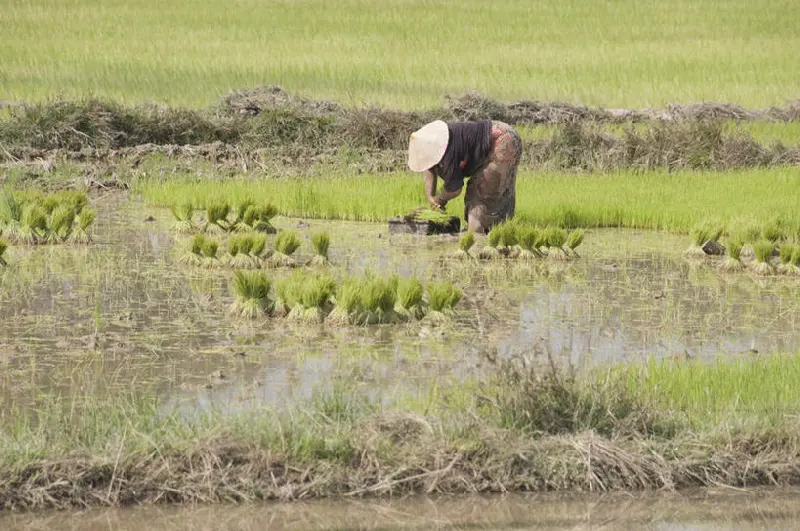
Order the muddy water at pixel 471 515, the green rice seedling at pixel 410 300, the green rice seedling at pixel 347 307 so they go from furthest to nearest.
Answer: the green rice seedling at pixel 410 300 → the green rice seedling at pixel 347 307 → the muddy water at pixel 471 515

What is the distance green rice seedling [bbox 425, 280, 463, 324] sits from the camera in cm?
756

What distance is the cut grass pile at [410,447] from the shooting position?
4.75 metres

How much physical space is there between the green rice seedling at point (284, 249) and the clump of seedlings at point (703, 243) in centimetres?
293

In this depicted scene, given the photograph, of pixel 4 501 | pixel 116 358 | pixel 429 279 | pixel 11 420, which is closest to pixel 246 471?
pixel 4 501

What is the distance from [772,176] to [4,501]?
33.8 ft

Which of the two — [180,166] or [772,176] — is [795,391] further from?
[180,166]

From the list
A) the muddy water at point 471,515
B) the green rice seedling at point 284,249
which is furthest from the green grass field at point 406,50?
the muddy water at point 471,515

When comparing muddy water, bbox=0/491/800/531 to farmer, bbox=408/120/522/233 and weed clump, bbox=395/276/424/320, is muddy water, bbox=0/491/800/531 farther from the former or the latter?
farmer, bbox=408/120/522/233

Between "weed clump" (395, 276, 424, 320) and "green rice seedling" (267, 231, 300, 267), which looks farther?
"green rice seedling" (267, 231, 300, 267)

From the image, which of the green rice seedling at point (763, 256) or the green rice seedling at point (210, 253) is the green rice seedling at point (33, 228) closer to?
the green rice seedling at point (210, 253)

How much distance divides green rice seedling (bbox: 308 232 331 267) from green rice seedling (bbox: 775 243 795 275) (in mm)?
3097

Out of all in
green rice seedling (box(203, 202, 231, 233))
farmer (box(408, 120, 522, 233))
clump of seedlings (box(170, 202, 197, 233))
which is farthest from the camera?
clump of seedlings (box(170, 202, 197, 233))

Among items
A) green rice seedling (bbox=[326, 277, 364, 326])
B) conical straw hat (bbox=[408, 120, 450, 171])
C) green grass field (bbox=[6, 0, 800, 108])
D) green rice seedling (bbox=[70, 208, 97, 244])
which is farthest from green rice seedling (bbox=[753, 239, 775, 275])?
green grass field (bbox=[6, 0, 800, 108])

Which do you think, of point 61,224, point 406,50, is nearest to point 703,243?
point 61,224
